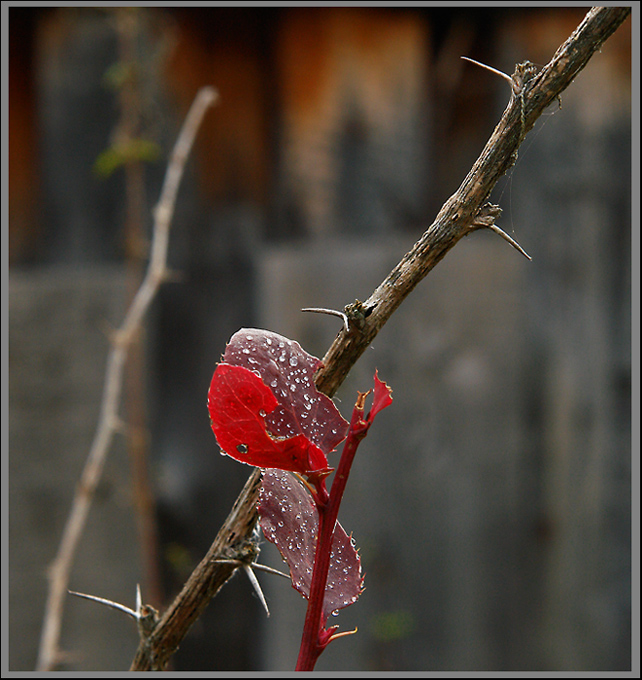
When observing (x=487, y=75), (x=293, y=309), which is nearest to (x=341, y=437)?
(x=293, y=309)

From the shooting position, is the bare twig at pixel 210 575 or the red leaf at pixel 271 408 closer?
the red leaf at pixel 271 408

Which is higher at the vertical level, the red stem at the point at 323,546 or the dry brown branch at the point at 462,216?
the dry brown branch at the point at 462,216

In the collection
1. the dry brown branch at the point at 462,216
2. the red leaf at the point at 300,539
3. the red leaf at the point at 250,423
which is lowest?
the red leaf at the point at 300,539

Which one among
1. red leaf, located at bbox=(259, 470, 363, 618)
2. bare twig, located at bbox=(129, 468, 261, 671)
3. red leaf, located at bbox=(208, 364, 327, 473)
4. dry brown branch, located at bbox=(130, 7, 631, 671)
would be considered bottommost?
bare twig, located at bbox=(129, 468, 261, 671)

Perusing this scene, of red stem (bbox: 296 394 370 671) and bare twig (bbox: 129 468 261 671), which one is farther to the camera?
bare twig (bbox: 129 468 261 671)

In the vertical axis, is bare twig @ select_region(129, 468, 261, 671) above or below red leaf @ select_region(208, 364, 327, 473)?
below

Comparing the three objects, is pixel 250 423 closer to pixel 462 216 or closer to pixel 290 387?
pixel 290 387

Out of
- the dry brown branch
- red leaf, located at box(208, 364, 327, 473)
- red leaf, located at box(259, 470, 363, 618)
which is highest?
the dry brown branch

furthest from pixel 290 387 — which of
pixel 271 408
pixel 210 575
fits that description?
pixel 210 575
